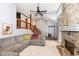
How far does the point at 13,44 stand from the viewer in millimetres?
2371

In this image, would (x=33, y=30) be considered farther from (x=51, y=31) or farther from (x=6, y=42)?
(x=6, y=42)

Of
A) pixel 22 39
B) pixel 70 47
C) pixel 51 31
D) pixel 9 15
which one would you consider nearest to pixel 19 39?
pixel 22 39

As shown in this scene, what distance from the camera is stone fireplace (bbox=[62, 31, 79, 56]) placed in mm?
2307

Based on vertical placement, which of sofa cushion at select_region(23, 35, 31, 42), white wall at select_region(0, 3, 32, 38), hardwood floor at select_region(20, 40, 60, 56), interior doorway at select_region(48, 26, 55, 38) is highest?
white wall at select_region(0, 3, 32, 38)

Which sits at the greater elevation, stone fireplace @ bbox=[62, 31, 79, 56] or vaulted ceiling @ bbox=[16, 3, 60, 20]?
vaulted ceiling @ bbox=[16, 3, 60, 20]

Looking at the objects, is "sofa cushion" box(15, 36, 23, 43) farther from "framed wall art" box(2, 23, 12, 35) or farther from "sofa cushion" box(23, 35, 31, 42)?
"framed wall art" box(2, 23, 12, 35)

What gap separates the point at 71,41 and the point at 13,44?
4.13 ft

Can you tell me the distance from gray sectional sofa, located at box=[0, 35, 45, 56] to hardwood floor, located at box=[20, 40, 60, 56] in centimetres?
9

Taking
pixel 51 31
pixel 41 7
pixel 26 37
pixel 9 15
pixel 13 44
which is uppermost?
pixel 41 7

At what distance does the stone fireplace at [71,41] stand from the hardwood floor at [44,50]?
0.71 feet

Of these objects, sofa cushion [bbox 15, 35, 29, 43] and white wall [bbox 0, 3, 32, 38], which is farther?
sofa cushion [bbox 15, 35, 29, 43]

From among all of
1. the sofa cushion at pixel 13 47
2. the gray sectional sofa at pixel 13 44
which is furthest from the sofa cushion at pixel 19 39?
the sofa cushion at pixel 13 47

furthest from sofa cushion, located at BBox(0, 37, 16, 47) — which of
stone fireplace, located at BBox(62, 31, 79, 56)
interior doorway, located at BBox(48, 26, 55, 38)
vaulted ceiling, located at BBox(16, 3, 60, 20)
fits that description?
stone fireplace, located at BBox(62, 31, 79, 56)

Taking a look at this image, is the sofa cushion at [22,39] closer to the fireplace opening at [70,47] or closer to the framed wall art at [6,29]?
Answer: the framed wall art at [6,29]
